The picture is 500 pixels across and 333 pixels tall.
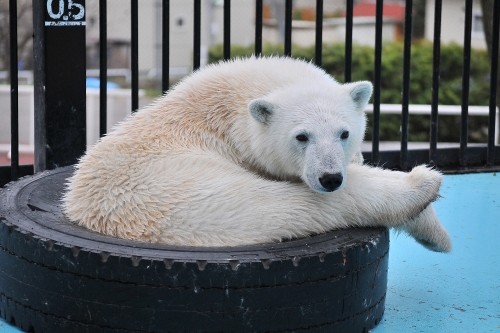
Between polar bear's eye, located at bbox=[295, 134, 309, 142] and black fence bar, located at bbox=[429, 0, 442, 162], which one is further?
black fence bar, located at bbox=[429, 0, 442, 162]

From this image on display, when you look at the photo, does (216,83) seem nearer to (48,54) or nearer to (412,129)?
(48,54)

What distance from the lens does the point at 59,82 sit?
3.96 m

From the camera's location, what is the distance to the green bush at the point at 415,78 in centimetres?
1656

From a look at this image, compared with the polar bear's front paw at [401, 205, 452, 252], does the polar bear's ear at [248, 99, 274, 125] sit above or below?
above

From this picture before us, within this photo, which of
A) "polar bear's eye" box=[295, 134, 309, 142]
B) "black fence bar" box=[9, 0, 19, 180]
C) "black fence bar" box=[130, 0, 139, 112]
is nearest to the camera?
"polar bear's eye" box=[295, 134, 309, 142]

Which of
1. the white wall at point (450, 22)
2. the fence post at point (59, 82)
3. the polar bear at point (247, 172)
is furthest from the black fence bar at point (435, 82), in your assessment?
the white wall at point (450, 22)

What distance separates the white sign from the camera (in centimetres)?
390

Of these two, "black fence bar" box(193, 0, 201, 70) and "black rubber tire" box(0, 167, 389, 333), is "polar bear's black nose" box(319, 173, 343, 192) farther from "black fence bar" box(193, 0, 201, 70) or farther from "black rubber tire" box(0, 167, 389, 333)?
"black fence bar" box(193, 0, 201, 70)

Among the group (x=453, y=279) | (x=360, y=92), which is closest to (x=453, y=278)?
(x=453, y=279)

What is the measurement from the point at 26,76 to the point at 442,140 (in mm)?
8793

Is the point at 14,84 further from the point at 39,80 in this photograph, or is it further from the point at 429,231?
the point at 429,231

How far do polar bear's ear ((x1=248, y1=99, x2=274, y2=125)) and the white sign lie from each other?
1626mm

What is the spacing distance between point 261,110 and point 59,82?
5.40ft

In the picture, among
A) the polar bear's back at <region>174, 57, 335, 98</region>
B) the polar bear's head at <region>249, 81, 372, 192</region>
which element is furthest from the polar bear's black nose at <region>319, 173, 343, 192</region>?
the polar bear's back at <region>174, 57, 335, 98</region>
